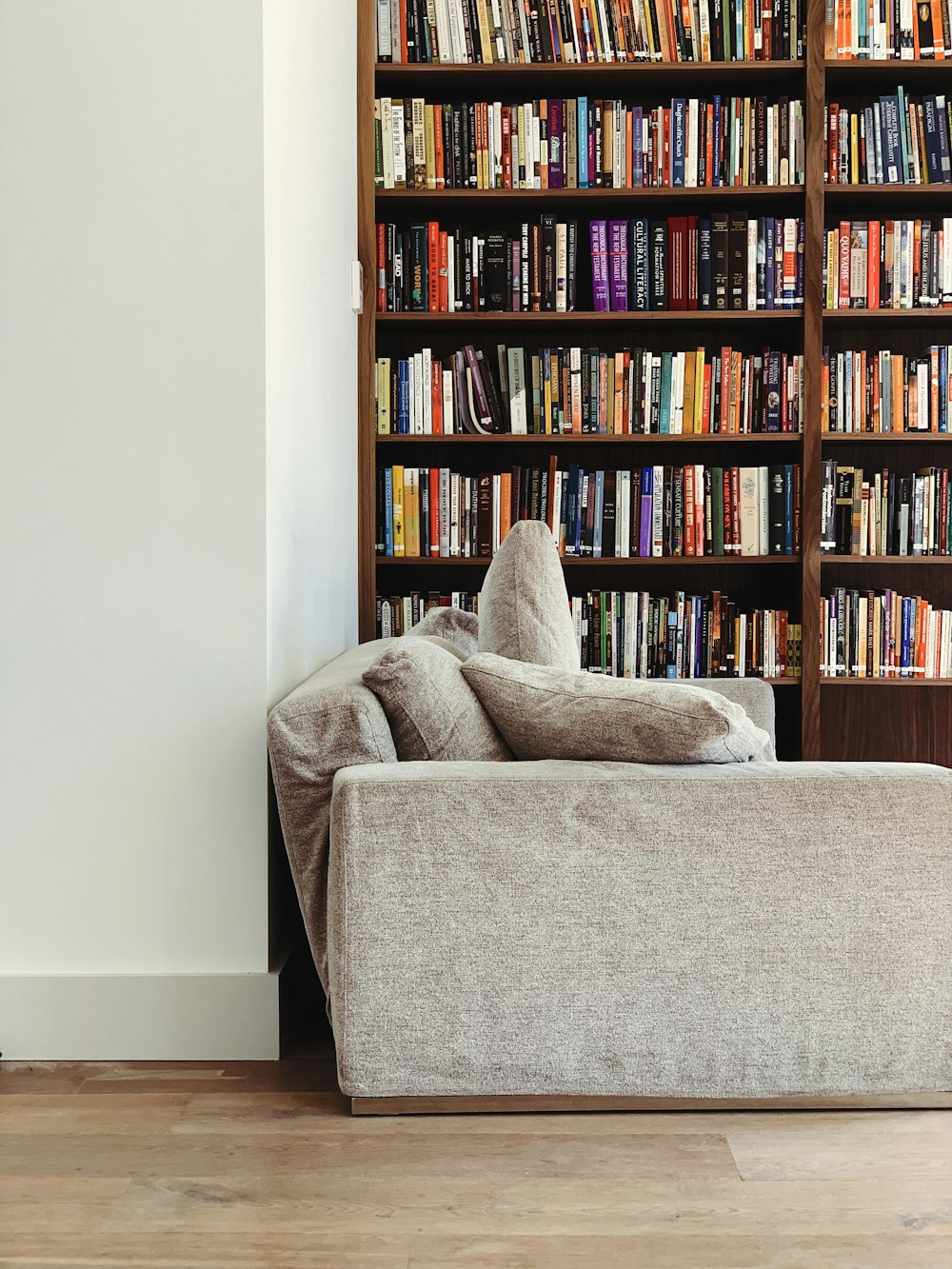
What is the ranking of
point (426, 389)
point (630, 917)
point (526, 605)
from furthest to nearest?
point (426, 389) → point (526, 605) → point (630, 917)

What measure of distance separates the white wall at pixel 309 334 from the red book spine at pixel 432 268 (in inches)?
9.2

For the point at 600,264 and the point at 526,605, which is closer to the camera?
the point at 526,605

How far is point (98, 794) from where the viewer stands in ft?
6.34

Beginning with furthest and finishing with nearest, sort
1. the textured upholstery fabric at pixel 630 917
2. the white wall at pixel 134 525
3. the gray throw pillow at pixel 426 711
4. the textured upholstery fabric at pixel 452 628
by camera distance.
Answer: the textured upholstery fabric at pixel 452 628 < the white wall at pixel 134 525 < the gray throw pillow at pixel 426 711 < the textured upholstery fabric at pixel 630 917

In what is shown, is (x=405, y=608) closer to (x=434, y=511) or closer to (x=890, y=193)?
(x=434, y=511)

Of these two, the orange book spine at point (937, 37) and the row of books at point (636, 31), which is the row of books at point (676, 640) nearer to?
the row of books at point (636, 31)

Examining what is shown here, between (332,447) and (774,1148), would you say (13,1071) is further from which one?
(332,447)

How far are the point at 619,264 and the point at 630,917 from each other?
2.18m

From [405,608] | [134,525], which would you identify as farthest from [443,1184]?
[405,608]

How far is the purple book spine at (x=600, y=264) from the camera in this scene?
326 cm

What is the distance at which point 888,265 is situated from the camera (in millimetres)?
3256

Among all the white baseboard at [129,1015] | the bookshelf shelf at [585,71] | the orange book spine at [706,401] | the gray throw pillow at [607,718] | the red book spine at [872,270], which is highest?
the bookshelf shelf at [585,71]

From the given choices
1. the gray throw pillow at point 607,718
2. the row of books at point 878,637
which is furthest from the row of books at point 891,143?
the gray throw pillow at point 607,718

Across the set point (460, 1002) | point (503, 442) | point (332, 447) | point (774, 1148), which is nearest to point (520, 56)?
point (503, 442)
